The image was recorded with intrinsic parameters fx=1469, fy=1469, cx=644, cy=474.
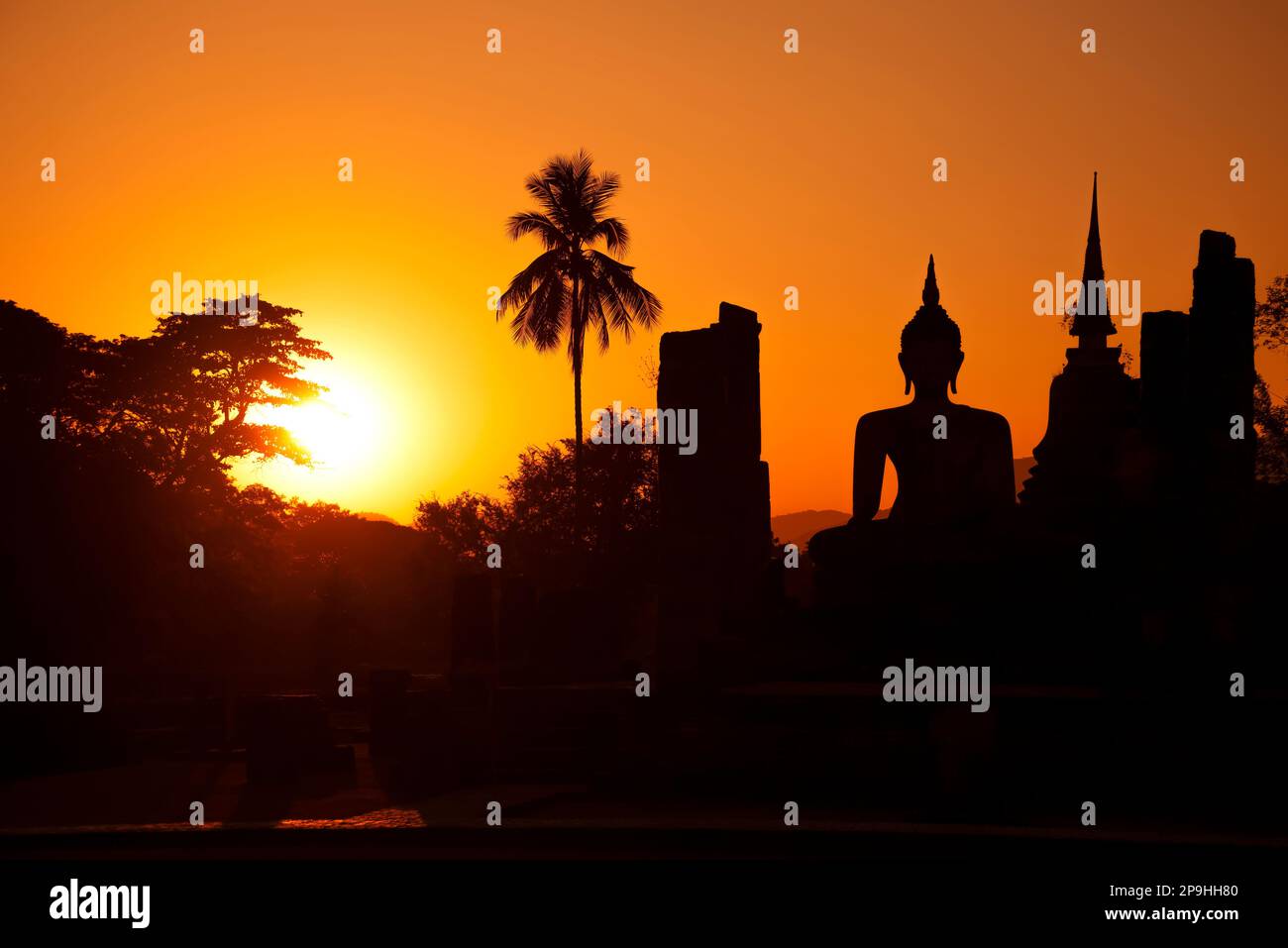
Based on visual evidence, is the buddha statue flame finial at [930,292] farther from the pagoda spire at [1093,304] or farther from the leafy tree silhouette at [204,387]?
the leafy tree silhouette at [204,387]

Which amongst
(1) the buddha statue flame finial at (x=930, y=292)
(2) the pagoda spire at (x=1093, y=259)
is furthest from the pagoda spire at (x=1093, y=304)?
(1) the buddha statue flame finial at (x=930, y=292)

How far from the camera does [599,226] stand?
37.1 meters

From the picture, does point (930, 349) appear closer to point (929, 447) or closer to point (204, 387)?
point (929, 447)

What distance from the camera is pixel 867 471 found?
13.5 metres

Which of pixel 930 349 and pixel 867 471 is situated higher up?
pixel 930 349

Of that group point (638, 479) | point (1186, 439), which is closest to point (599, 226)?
point (638, 479)

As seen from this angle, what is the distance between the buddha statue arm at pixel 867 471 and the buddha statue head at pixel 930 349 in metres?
0.54

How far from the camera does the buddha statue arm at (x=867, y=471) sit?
44.1 feet

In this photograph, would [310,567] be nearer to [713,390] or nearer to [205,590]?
[205,590]

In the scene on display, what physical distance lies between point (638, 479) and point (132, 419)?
1393cm

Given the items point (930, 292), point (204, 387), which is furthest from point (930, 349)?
point (204, 387)

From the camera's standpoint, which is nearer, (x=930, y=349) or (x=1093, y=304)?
(x=930, y=349)

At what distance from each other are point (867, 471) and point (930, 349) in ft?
4.13
